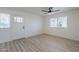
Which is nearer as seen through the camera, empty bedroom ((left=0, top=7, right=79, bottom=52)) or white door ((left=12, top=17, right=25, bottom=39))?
empty bedroom ((left=0, top=7, right=79, bottom=52))

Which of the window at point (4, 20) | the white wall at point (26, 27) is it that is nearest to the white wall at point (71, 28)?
the white wall at point (26, 27)

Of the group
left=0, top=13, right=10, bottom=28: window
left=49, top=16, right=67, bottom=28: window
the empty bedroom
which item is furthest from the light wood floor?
left=49, top=16, right=67, bottom=28: window

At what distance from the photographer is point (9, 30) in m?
5.41

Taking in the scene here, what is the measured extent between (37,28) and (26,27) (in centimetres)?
193

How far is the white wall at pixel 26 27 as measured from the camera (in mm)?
5070

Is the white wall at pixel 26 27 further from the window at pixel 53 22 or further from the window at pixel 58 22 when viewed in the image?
the window at pixel 58 22

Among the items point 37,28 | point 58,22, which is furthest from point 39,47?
point 37,28

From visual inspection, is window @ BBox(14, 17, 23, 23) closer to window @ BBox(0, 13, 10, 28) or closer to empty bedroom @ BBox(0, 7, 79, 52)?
empty bedroom @ BBox(0, 7, 79, 52)

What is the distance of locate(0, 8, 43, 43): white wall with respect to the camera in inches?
200

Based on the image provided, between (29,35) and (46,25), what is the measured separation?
2.73 metres

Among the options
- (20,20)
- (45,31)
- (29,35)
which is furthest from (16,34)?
(45,31)
